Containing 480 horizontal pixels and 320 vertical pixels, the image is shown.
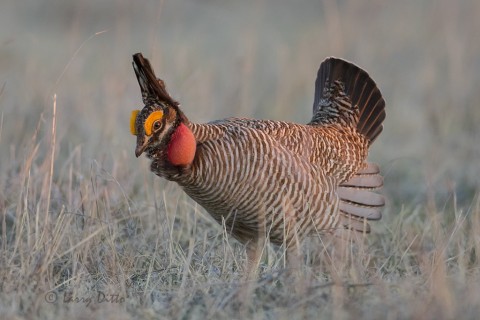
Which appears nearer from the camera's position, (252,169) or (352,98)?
(252,169)

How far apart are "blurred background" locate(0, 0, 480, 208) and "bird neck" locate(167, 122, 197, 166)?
692 millimetres

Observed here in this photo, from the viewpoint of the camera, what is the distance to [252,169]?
4.84 m

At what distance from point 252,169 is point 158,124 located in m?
0.57

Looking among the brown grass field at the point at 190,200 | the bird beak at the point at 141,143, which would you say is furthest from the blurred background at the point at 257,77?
the bird beak at the point at 141,143

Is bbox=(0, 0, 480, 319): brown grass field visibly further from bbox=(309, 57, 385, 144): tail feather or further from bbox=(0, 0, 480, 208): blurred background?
bbox=(309, 57, 385, 144): tail feather

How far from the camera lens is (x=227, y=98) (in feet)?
29.2

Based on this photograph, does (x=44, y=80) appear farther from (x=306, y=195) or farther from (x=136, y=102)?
(x=306, y=195)

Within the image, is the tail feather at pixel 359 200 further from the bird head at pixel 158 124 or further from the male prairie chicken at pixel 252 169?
the bird head at pixel 158 124

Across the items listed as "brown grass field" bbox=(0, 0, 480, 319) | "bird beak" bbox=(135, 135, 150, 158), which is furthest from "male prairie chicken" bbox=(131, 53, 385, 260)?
"brown grass field" bbox=(0, 0, 480, 319)

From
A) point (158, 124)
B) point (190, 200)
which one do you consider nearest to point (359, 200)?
point (190, 200)

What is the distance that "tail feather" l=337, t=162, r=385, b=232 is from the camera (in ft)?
17.9

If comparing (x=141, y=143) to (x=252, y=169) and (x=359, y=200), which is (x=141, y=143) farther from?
(x=359, y=200)

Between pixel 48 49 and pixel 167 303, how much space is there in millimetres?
9288

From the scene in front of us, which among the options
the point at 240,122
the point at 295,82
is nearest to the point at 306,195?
the point at 240,122
